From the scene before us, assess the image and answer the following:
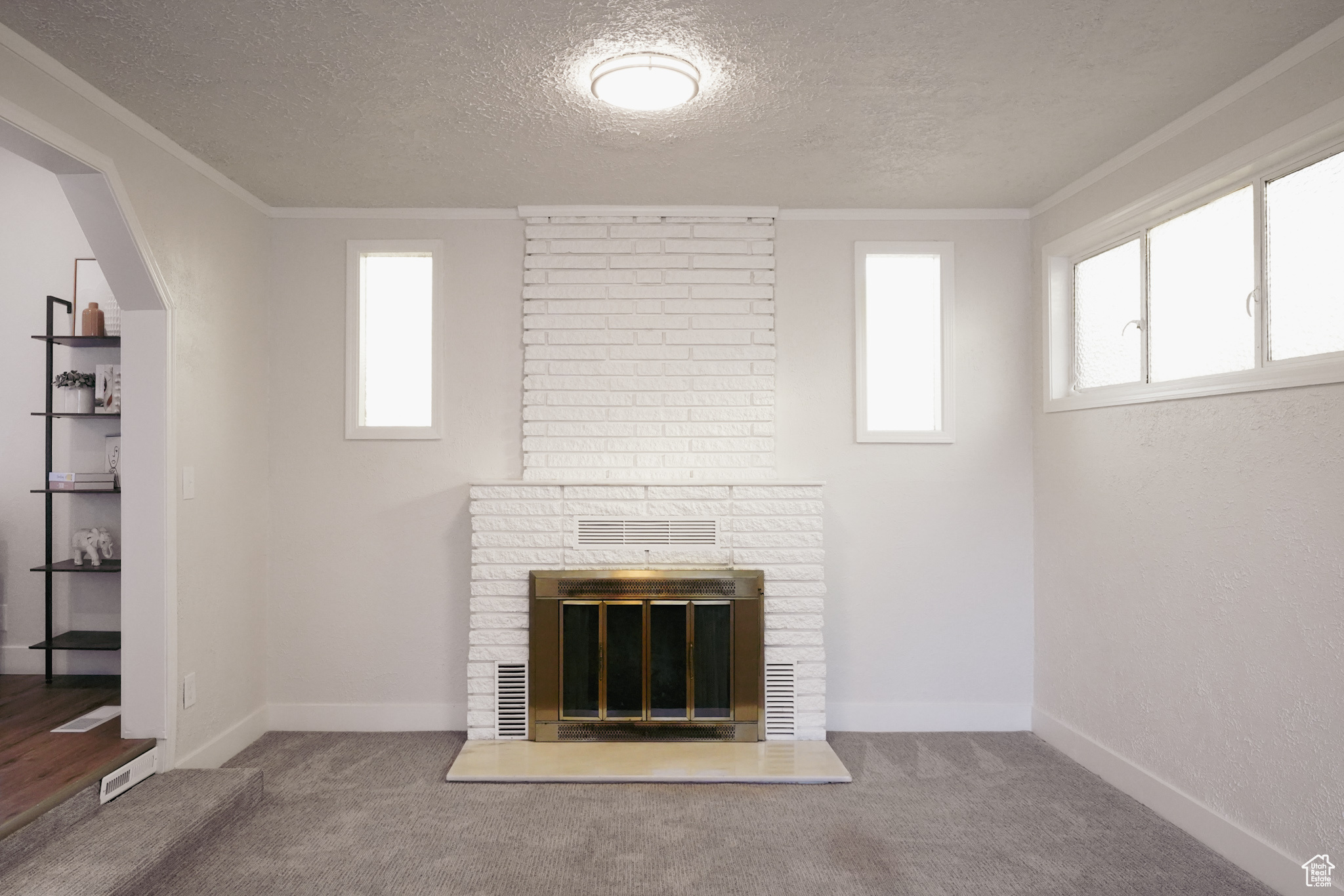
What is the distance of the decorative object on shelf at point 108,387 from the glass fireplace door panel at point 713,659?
2982mm

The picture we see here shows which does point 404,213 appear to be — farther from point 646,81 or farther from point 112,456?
point 646,81

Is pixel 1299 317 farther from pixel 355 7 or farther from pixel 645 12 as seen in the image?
pixel 355 7

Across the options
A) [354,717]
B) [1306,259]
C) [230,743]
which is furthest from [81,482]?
[1306,259]

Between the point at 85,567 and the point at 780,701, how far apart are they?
332 centimetres

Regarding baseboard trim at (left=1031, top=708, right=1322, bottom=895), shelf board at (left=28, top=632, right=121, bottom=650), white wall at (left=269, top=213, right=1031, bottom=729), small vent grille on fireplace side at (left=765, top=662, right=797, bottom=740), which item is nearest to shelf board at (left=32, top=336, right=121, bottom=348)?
white wall at (left=269, top=213, right=1031, bottom=729)

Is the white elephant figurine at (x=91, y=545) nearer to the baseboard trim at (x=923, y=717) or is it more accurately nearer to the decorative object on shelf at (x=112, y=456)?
the decorative object on shelf at (x=112, y=456)

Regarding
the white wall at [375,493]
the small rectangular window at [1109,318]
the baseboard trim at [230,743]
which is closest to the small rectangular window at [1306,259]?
the small rectangular window at [1109,318]

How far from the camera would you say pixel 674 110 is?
2826mm

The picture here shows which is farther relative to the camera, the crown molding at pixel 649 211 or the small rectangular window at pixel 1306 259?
the crown molding at pixel 649 211

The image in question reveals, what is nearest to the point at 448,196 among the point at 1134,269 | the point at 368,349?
the point at 368,349

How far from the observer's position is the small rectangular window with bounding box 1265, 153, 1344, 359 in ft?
7.82

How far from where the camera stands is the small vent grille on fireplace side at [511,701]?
3.77 metres

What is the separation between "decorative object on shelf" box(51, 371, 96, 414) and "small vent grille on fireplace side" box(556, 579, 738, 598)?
2486 mm

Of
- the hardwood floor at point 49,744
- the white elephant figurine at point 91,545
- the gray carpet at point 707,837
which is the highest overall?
the white elephant figurine at point 91,545
